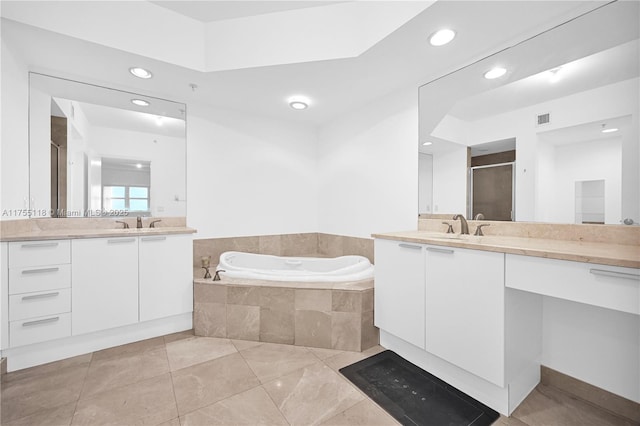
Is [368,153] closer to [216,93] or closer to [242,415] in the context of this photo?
[216,93]

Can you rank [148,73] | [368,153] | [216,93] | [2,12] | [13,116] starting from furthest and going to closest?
1. [368,153]
2. [216,93]
3. [148,73]
4. [13,116]
5. [2,12]

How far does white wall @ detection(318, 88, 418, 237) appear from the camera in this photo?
2523mm

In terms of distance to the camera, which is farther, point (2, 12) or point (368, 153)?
point (368, 153)

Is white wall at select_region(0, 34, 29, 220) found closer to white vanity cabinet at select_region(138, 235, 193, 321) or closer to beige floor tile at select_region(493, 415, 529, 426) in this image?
white vanity cabinet at select_region(138, 235, 193, 321)

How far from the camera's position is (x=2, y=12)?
1.63 meters

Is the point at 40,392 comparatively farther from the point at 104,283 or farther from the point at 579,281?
the point at 579,281

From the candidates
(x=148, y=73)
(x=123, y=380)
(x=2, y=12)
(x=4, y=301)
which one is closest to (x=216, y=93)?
(x=148, y=73)

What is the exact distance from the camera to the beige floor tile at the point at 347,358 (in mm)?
1880

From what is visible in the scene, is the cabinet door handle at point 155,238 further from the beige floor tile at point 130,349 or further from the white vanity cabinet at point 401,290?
the white vanity cabinet at point 401,290

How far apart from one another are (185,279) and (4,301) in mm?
1056

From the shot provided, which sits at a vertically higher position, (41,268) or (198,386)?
(41,268)

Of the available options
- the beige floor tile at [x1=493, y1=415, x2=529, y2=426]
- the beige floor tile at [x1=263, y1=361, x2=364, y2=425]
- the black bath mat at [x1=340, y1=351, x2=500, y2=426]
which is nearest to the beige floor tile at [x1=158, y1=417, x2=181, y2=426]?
the beige floor tile at [x1=263, y1=361, x2=364, y2=425]

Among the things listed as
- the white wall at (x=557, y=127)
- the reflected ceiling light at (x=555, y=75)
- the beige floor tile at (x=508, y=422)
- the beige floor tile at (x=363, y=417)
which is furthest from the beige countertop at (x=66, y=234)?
the reflected ceiling light at (x=555, y=75)

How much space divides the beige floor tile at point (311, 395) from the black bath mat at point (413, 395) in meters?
0.10
